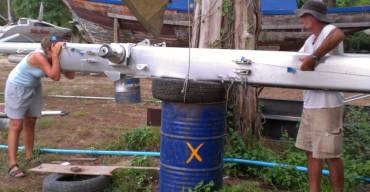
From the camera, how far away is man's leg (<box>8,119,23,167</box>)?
571cm

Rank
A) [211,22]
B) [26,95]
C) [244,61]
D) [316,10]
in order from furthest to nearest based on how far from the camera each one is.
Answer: [26,95], [211,22], [316,10], [244,61]

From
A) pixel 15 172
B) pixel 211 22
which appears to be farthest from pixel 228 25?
pixel 15 172

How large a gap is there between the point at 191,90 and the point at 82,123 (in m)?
4.38

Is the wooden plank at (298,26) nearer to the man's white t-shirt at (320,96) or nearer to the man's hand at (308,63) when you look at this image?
the man's white t-shirt at (320,96)

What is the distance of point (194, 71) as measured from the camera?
421cm

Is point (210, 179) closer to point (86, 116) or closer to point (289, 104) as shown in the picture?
point (289, 104)

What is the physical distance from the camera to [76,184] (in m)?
4.83

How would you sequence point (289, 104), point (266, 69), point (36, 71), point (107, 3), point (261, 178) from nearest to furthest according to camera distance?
point (266, 69) < point (261, 178) < point (36, 71) < point (289, 104) < point (107, 3)

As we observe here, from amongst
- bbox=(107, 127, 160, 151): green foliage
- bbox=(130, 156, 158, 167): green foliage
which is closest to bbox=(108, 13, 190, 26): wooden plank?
bbox=(107, 127, 160, 151): green foliage

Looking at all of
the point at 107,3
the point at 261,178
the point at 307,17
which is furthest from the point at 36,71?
the point at 107,3

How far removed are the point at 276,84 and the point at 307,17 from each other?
64 centimetres

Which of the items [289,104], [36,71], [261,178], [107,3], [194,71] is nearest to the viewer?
Answer: [194,71]

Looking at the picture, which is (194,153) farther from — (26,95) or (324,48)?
(26,95)

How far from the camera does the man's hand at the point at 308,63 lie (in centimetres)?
370
